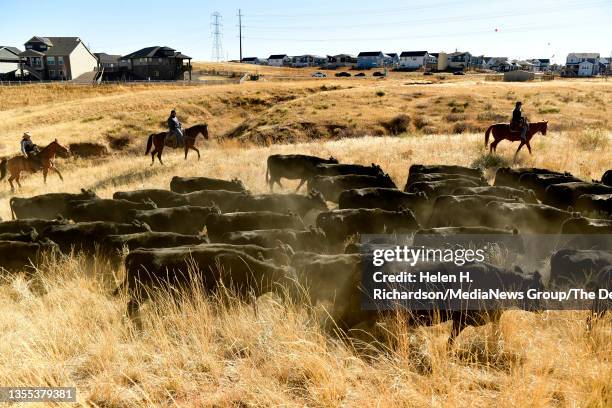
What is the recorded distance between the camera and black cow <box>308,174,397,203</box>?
13.7 meters

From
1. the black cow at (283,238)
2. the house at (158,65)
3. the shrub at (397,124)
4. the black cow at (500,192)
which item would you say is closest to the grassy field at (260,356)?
the black cow at (283,238)

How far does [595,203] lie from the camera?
11.1 metres

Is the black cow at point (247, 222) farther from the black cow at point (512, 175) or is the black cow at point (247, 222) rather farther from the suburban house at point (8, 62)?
the suburban house at point (8, 62)

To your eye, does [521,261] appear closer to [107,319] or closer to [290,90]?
[107,319]

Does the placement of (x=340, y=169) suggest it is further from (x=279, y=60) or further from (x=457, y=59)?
(x=279, y=60)

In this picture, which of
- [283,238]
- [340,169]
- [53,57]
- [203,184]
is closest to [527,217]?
[283,238]

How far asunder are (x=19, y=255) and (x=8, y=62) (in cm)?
9853

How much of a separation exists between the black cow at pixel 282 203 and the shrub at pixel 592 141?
56.1 ft

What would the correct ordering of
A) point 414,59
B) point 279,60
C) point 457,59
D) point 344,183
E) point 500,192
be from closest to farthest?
point 500,192
point 344,183
point 457,59
point 414,59
point 279,60

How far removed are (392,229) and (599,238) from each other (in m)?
4.12

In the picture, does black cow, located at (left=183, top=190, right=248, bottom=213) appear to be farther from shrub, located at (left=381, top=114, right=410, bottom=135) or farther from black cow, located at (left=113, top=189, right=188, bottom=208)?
shrub, located at (left=381, top=114, right=410, bottom=135)

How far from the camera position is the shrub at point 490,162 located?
19.7 meters

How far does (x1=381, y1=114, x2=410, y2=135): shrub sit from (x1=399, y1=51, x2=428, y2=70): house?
11219 centimetres

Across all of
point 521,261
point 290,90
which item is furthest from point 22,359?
point 290,90
